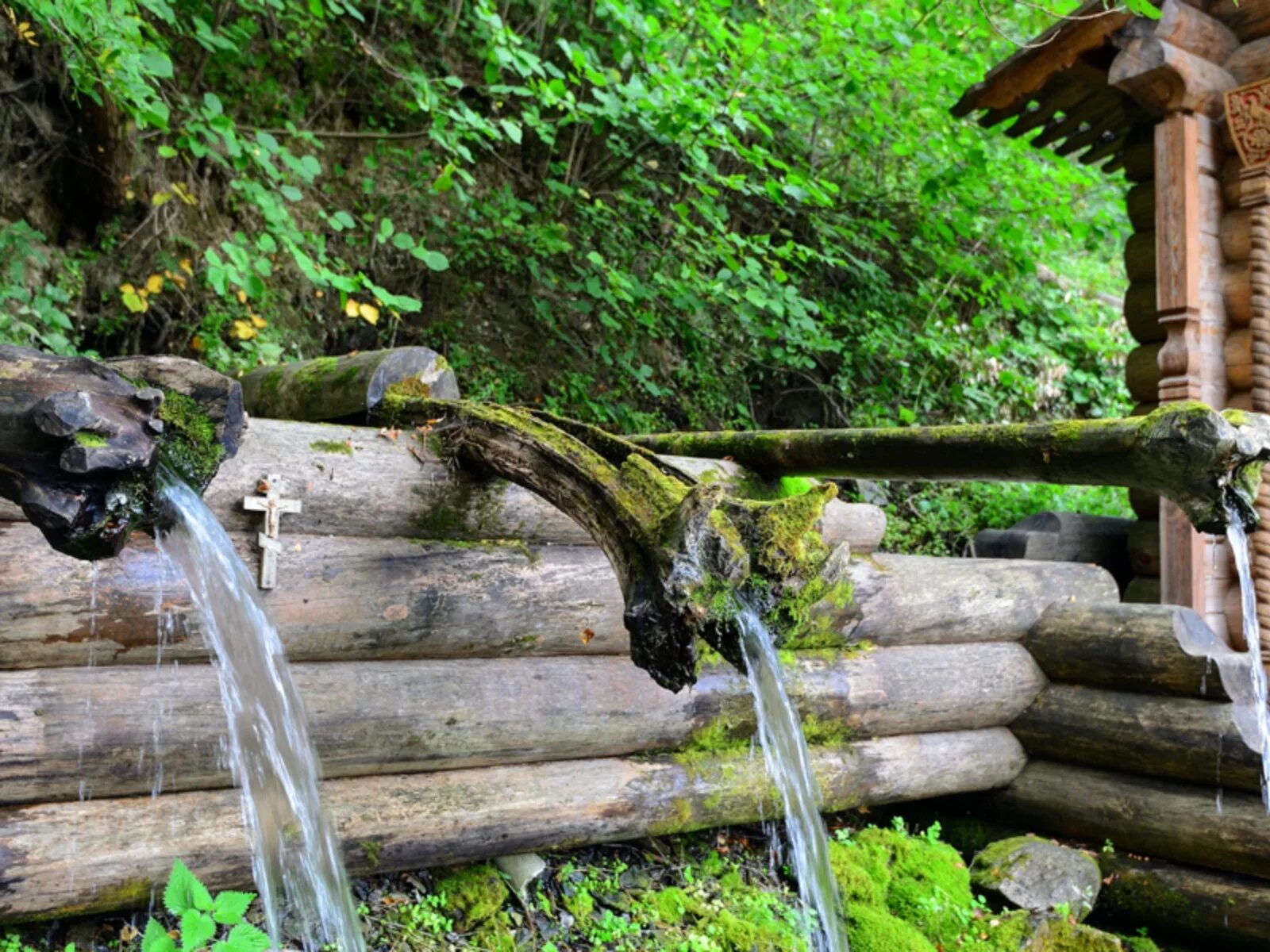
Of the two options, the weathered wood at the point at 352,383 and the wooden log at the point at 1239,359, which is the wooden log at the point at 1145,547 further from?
the weathered wood at the point at 352,383

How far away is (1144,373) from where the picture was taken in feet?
25.2

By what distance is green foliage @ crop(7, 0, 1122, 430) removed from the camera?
7172mm

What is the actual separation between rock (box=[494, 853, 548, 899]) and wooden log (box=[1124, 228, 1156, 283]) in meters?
6.30

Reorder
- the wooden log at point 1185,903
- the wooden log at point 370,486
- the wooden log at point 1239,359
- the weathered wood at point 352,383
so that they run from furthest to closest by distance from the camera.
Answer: the wooden log at point 1239,359 → the wooden log at point 1185,903 → the weathered wood at point 352,383 → the wooden log at point 370,486

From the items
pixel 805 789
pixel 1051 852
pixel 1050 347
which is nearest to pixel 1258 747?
pixel 1051 852

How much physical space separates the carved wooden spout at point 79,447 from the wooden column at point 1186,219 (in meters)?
6.26

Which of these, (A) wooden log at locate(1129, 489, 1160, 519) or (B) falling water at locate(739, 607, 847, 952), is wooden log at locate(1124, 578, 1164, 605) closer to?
(A) wooden log at locate(1129, 489, 1160, 519)

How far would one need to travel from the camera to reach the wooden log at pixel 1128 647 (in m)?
5.47

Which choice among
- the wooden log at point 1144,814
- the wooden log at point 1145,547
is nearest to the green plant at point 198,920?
the wooden log at point 1144,814

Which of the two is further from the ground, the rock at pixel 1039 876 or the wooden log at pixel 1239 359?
the wooden log at pixel 1239 359

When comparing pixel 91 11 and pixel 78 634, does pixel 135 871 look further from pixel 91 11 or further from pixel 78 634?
pixel 91 11

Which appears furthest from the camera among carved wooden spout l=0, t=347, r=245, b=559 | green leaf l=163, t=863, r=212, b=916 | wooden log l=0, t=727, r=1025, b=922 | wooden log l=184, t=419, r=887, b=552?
wooden log l=184, t=419, r=887, b=552

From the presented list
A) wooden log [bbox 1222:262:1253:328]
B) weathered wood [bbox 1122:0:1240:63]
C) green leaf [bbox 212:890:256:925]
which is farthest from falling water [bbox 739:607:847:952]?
weathered wood [bbox 1122:0:1240:63]

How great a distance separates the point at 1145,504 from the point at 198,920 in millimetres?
6840
